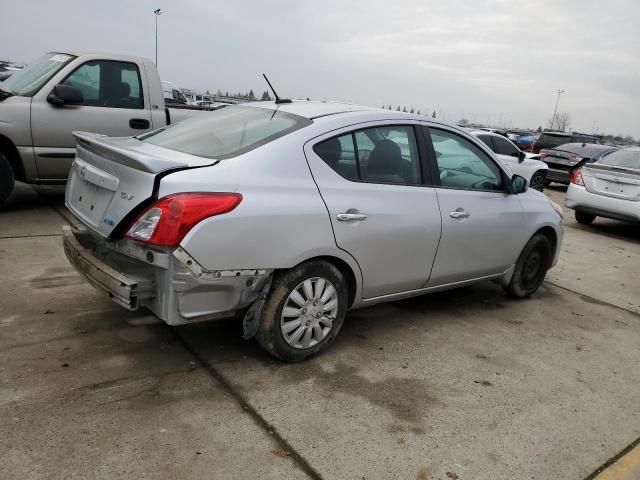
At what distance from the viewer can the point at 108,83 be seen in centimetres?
673

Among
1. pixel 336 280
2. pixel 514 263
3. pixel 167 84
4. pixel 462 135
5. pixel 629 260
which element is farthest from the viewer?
pixel 167 84

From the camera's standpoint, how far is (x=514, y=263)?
16.3 ft

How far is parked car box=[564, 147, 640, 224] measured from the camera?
8742mm

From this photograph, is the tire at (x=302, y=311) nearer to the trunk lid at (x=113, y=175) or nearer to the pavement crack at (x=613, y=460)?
the trunk lid at (x=113, y=175)

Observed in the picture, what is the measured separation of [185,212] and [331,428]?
1.36m

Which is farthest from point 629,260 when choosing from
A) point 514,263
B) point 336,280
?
point 336,280

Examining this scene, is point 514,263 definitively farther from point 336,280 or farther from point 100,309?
point 100,309

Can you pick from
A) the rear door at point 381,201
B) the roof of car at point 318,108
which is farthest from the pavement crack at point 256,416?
the roof of car at point 318,108

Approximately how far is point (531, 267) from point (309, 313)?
2.80m

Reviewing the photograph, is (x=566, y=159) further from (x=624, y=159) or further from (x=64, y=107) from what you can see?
(x=64, y=107)

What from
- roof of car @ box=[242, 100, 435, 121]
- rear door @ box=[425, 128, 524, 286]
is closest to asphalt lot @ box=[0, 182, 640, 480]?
rear door @ box=[425, 128, 524, 286]

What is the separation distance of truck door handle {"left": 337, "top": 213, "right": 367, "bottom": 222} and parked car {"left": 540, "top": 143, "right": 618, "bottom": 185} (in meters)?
13.0

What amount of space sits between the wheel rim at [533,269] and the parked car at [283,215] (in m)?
0.80

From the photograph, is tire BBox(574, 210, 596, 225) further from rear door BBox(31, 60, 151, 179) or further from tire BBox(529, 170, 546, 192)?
rear door BBox(31, 60, 151, 179)
